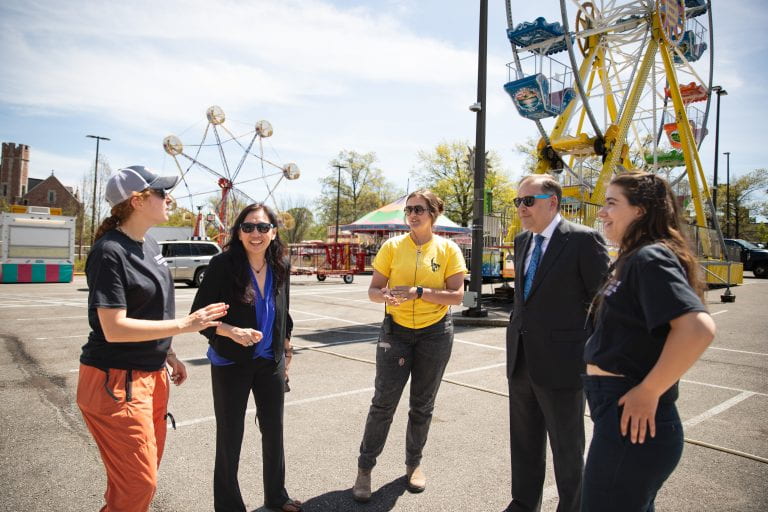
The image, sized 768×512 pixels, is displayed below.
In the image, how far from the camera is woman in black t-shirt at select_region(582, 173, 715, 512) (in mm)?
1577

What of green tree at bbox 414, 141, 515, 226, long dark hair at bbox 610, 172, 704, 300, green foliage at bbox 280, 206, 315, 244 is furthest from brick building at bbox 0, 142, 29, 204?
long dark hair at bbox 610, 172, 704, 300

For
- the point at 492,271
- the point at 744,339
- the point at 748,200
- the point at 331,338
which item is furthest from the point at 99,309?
the point at 748,200

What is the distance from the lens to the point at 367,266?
2777cm

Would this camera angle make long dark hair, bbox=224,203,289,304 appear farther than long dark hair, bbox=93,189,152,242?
Yes

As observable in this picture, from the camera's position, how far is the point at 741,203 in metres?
42.9

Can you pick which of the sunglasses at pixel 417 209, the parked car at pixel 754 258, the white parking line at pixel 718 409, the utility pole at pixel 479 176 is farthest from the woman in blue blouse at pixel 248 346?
the parked car at pixel 754 258

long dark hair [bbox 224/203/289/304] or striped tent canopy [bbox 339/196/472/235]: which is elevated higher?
striped tent canopy [bbox 339/196/472/235]

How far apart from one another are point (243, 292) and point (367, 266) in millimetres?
25066

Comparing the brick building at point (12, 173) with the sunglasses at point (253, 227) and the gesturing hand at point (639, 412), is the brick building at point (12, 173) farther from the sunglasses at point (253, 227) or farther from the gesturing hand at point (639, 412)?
the gesturing hand at point (639, 412)

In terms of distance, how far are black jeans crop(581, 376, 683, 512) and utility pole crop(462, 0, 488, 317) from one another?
27.1ft

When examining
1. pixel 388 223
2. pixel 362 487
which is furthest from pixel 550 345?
pixel 388 223

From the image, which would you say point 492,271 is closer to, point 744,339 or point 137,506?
point 744,339

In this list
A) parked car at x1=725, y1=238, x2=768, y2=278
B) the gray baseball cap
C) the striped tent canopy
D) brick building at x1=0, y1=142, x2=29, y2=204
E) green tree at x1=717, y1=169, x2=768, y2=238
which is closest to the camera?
the gray baseball cap

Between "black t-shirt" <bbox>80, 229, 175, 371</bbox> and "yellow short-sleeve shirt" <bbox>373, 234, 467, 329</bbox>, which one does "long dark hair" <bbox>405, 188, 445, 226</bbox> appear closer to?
"yellow short-sleeve shirt" <bbox>373, 234, 467, 329</bbox>
